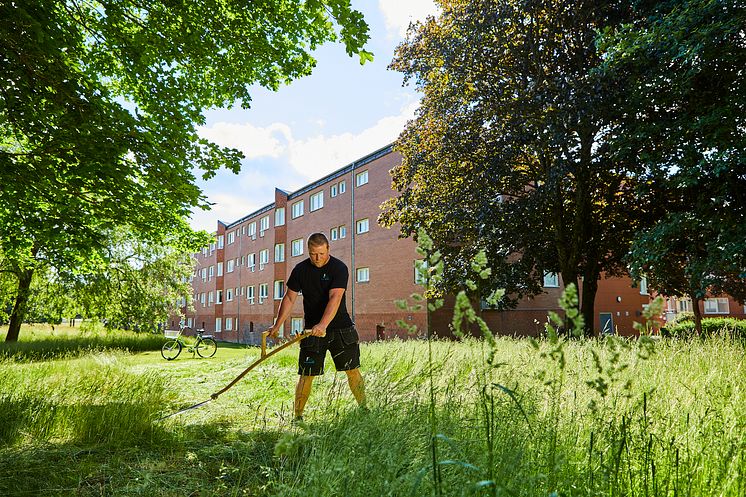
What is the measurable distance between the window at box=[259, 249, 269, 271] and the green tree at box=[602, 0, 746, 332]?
32400mm

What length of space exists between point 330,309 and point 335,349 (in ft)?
1.72

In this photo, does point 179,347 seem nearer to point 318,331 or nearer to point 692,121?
point 318,331

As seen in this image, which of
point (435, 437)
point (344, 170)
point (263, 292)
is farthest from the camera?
point (263, 292)

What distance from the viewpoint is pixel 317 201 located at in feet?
109

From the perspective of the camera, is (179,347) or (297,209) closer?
(179,347)

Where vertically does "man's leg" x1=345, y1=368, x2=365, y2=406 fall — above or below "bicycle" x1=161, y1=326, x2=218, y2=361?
above

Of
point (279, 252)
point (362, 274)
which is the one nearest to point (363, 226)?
point (362, 274)

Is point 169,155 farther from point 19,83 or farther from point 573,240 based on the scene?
point 573,240

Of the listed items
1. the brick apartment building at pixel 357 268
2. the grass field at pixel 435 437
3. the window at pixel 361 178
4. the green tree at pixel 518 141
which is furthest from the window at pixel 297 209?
the grass field at pixel 435 437

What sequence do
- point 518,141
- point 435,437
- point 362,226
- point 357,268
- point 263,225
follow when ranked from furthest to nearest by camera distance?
point 263,225 → point 362,226 → point 357,268 → point 518,141 → point 435,437

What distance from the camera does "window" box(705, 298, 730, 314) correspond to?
42281 millimetres

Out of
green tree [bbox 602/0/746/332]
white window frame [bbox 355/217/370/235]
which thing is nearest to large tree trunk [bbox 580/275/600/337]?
green tree [bbox 602/0/746/332]

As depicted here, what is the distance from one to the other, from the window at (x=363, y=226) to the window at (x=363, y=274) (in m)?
2.28

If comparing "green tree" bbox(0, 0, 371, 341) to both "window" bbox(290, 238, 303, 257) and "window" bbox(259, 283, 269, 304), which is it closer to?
"window" bbox(290, 238, 303, 257)
